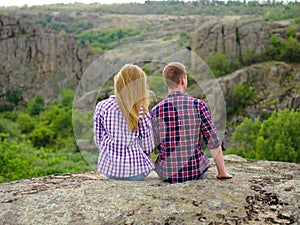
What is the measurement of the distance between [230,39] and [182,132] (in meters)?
57.9

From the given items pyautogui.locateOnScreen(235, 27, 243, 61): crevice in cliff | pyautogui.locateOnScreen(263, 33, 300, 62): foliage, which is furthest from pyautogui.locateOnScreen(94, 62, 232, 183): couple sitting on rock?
pyautogui.locateOnScreen(263, 33, 300, 62): foliage

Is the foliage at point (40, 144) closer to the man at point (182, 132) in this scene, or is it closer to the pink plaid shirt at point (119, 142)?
the pink plaid shirt at point (119, 142)

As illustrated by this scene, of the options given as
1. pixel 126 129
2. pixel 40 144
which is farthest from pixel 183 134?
pixel 40 144

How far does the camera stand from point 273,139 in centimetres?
3431

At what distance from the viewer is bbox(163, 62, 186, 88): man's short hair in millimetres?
4340

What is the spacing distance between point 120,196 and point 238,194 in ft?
4.18

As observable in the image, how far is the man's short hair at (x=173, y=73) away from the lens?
4.34 meters

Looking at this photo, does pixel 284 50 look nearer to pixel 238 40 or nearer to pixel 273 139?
pixel 238 40

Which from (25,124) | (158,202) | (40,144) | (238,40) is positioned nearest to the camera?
(158,202)

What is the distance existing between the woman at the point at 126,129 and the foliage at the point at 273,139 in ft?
99.3

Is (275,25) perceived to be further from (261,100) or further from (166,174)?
(166,174)

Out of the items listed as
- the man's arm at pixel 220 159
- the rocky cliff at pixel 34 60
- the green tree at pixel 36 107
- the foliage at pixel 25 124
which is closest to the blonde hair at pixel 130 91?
the man's arm at pixel 220 159

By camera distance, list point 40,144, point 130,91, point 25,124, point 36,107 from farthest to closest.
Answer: point 36,107, point 25,124, point 40,144, point 130,91

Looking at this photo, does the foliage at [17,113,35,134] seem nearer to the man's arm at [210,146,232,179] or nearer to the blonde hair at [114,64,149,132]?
the blonde hair at [114,64,149,132]
